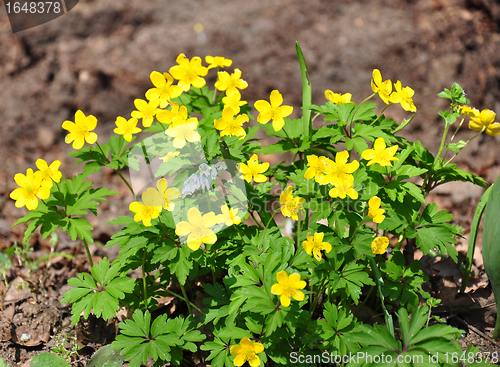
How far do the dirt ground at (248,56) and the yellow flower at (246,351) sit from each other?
2.05m

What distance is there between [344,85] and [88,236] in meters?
2.75

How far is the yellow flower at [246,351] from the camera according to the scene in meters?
1.64

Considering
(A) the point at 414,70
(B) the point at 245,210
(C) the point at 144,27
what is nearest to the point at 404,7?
(A) the point at 414,70

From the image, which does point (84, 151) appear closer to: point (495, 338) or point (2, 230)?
point (2, 230)

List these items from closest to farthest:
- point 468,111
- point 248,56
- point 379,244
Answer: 1. point 379,244
2. point 468,111
3. point 248,56

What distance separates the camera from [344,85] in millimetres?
3678

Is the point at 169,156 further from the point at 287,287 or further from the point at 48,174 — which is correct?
the point at 287,287

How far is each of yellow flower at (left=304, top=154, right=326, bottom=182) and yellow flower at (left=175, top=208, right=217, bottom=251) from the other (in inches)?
18.6

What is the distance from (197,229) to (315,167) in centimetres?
59

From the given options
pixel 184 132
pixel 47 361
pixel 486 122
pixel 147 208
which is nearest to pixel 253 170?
pixel 184 132

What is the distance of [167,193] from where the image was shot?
1.84 metres

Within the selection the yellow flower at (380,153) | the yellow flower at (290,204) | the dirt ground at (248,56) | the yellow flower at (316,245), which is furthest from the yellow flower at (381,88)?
the dirt ground at (248,56)

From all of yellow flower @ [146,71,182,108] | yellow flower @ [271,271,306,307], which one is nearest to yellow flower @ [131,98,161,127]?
yellow flower @ [146,71,182,108]

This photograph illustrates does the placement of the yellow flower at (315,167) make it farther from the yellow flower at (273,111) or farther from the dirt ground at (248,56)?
the dirt ground at (248,56)
